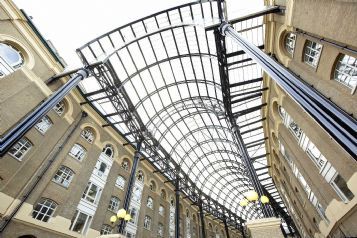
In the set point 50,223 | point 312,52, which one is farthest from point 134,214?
point 312,52

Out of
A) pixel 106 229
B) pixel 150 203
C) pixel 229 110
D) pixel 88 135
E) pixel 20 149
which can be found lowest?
pixel 106 229

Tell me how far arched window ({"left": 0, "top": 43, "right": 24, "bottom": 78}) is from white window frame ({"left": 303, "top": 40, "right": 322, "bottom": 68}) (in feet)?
59.3

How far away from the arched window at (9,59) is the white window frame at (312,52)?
18.1 metres

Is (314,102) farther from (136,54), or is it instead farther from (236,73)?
(136,54)

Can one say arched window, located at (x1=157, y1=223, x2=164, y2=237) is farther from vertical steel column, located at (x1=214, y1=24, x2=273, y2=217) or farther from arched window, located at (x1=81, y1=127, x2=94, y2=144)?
vertical steel column, located at (x1=214, y1=24, x2=273, y2=217)

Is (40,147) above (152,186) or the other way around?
the other way around

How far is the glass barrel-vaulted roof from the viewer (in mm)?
16219

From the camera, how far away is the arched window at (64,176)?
15.3m

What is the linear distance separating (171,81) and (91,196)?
46.0 ft

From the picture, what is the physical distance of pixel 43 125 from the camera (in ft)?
50.3

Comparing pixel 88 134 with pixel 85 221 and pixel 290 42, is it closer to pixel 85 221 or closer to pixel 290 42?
pixel 85 221

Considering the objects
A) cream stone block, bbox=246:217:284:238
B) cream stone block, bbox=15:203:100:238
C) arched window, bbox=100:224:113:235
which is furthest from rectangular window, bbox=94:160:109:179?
cream stone block, bbox=246:217:284:238

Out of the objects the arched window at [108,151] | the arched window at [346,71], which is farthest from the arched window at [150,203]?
the arched window at [346,71]

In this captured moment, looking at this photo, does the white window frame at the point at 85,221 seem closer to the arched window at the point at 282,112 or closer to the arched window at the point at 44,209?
the arched window at the point at 44,209
